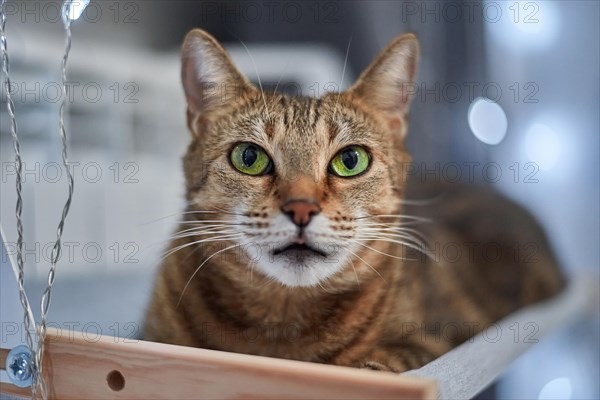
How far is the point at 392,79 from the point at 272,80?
24cm

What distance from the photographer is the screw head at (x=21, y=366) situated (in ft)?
2.60

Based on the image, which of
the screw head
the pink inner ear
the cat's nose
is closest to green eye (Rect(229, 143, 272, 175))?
the cat's nose

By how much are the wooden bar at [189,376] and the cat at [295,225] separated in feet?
0.60

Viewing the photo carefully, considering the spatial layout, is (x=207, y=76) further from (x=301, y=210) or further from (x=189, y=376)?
(x=189, y=376)

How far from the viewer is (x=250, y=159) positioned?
2.73 ft

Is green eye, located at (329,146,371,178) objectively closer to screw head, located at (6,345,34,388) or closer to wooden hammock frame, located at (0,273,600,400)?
wooden hammock frame, located at (0,273,600,400)

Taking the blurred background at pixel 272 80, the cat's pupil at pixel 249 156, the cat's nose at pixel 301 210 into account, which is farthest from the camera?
the blurred background at pixel 272 80

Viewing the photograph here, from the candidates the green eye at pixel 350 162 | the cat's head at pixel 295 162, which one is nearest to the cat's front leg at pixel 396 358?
the cat's head at pixel 295 162

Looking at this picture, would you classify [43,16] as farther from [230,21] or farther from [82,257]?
[82,257]

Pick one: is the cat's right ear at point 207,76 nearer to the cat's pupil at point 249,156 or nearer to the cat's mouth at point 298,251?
the cat's pupil at point 249,156

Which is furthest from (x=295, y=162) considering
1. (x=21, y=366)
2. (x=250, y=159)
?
(x=21, y=366)

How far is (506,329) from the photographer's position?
3.29 ft

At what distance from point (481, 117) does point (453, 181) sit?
0.86ft

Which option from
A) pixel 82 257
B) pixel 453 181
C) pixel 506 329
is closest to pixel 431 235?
pixel 453 181
